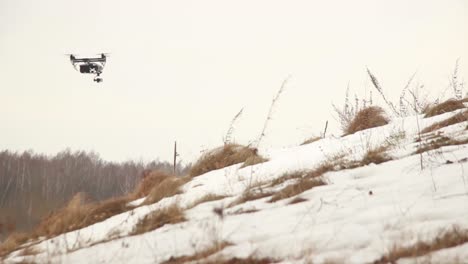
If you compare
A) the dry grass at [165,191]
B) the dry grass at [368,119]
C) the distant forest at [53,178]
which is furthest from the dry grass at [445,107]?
the distant forest at [53,178]

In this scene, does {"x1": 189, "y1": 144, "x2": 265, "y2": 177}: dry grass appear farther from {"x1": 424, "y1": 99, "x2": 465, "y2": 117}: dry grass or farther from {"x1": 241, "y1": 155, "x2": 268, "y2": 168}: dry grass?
{"x1": 424, "y1": 99, "x2": 465, "y2": 117}: dry grass

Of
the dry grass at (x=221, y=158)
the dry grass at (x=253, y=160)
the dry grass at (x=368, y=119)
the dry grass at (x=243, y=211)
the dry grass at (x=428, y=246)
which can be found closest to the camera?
the dry grass at (x=428, y=246)

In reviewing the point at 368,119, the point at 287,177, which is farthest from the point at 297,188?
the point at 368,119

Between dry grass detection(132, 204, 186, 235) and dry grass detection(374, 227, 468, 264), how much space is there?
1.50m

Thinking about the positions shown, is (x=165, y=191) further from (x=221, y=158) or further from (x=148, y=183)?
(x=221, y=158)

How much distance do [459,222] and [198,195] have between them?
7.48 feet

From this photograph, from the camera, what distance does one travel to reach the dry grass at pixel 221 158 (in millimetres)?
5434

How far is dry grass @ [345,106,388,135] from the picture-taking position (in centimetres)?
627

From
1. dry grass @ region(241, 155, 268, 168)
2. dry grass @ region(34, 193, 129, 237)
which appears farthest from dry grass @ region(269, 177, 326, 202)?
dry grass @ region(34, 193, 129, 237)

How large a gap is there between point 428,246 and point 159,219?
1841 millimetres

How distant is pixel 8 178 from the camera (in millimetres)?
42812

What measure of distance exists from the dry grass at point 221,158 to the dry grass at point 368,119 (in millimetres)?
1955

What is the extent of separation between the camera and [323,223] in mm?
2311

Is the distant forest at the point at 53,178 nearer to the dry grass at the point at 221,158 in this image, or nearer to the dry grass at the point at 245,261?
the dry grass at the point at 221,158
